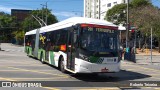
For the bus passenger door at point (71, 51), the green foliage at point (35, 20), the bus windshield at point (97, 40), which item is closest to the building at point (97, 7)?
the green foliage at point (35, 20)

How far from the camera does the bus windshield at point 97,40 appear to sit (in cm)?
1673

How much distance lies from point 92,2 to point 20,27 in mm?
35344

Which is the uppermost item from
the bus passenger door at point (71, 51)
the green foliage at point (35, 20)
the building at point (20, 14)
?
the building at point (20, 14)

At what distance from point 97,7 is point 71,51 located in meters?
135

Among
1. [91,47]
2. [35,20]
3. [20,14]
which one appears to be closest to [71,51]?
[91,47]

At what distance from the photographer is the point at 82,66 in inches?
650

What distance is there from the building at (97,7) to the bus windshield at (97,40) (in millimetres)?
107419

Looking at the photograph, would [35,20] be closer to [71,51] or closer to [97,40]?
[71,51]

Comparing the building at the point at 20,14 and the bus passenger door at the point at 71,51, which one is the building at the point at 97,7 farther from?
the bus passenger door at the point at 71,51

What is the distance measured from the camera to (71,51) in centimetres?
1789

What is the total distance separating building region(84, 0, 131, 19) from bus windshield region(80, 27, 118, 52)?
107419mm

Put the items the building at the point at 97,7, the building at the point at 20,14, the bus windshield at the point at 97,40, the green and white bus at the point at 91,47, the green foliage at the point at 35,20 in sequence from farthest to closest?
1. the building at the point at 20,14
2. the building at the point at 97,7
3. the green foliage at the point at 35,20
4. the bus windshield at the point at 97,40
5. the green and white bus at the point at 91,47

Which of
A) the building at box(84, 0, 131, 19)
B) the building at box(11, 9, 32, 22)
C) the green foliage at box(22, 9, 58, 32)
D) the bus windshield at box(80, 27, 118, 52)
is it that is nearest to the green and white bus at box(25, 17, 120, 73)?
the bus windshield at box(80, 27, 118, 52)

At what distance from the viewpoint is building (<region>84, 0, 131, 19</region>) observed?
428 feet
